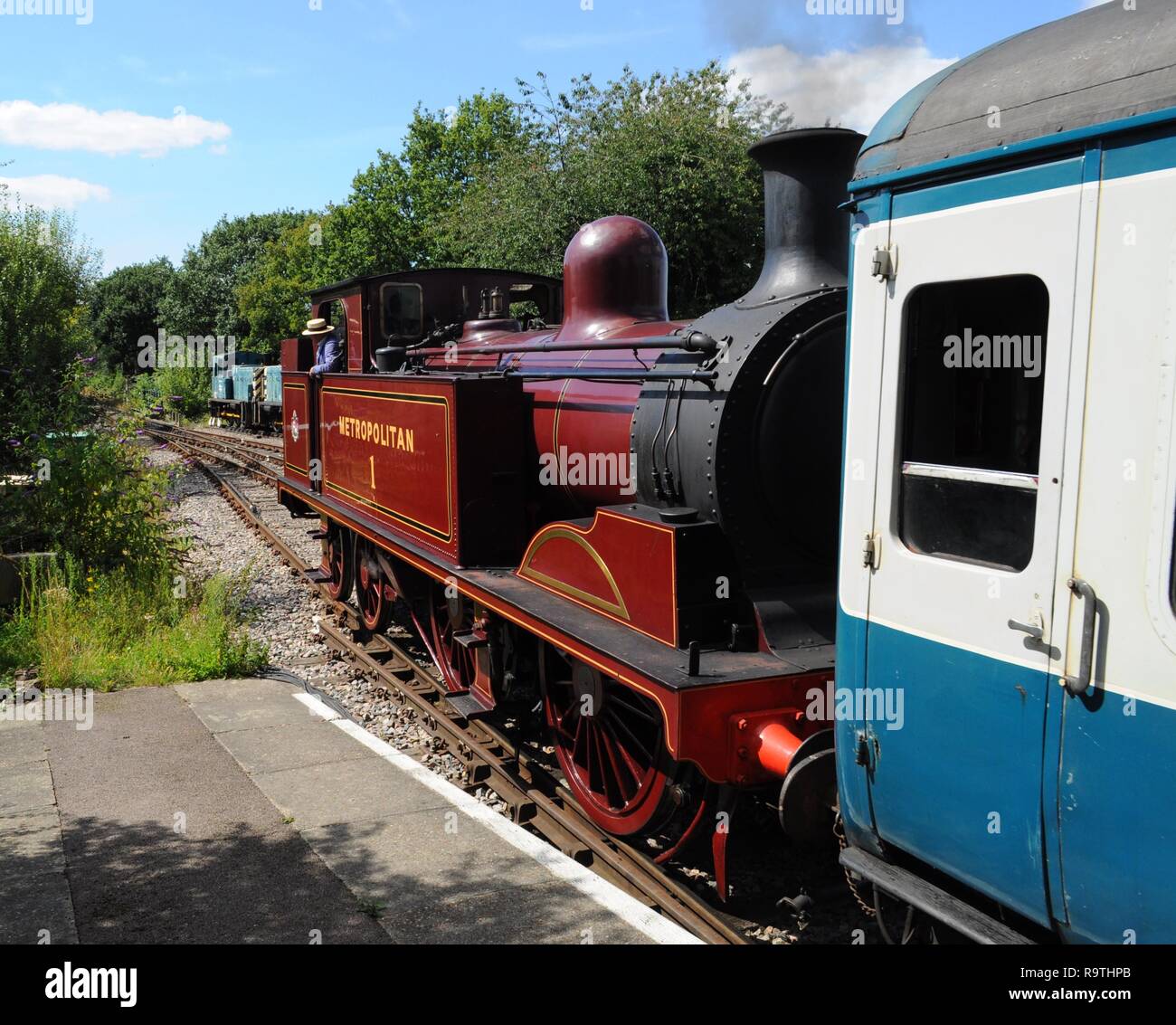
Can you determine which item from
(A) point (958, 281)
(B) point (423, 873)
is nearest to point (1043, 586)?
(A) point (958, 281)

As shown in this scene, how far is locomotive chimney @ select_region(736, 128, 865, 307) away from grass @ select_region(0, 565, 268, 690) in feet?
15.8

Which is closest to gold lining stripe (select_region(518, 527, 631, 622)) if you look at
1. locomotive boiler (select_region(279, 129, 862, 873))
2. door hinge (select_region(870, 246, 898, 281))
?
locomotive boiler (select_region(279, 129, 862, 873))

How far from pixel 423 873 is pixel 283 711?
264 centimetres

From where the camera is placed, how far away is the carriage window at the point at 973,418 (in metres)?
2.52

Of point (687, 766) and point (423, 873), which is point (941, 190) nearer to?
point (687, 766)

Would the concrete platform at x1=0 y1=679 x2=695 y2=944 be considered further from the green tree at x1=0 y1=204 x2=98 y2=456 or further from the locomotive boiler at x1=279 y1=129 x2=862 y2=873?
the green tree at x1=0 y1=204 x2=98 y2=456

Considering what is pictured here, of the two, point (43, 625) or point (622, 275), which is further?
point (43, 625)

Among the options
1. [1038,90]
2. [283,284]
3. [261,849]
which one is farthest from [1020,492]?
[283,284]

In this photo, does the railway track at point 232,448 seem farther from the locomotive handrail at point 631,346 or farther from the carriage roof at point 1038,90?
the carriage roof at point 1038,90

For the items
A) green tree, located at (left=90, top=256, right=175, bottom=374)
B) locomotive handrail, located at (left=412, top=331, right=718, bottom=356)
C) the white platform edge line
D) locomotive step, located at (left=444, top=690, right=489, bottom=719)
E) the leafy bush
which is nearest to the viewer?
the white platform edge line

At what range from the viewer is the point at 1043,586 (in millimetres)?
2377

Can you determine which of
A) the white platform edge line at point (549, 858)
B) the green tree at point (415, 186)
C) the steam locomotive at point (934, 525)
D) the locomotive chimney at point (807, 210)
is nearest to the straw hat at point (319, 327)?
the white platform edge line at point (549, 858)

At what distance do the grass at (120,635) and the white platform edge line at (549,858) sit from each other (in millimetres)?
1729

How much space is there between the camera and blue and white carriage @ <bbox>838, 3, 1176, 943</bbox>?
2146 mm
